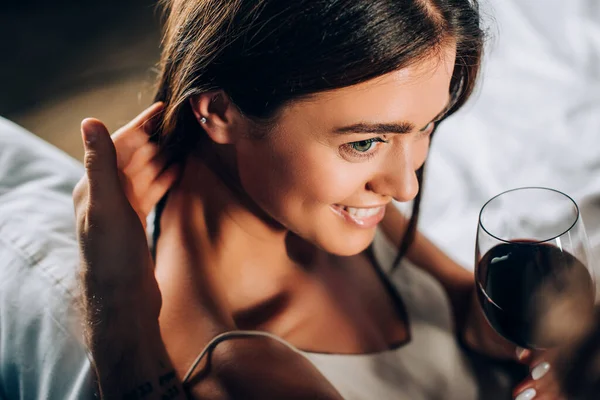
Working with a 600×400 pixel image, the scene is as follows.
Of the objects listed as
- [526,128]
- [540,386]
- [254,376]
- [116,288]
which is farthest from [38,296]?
[526,128]

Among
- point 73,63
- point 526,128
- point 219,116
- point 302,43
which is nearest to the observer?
point 302,43

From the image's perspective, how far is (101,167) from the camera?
2.13 ft

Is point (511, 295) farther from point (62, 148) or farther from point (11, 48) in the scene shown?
point (11, 48)

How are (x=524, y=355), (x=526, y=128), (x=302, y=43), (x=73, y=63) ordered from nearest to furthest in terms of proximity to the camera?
(x=302, y=43) → (x=524, y=355) → (x=73, y=63) → (x=526, y=128)

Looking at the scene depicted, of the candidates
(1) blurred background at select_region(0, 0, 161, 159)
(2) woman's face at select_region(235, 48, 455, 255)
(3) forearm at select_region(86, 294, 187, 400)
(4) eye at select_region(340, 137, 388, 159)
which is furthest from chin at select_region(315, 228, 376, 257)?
(1) blurred background at select_region(0, 0, 161, 159)

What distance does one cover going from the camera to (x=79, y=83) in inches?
38.9

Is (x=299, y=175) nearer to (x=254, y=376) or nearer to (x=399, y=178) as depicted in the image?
(x=399, y=178)

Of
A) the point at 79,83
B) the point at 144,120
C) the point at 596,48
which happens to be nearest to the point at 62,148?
the point at 79,83

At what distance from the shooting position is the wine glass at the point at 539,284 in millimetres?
619

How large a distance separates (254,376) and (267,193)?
0.20m

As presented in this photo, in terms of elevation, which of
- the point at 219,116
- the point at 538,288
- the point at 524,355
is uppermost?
the point at 219,116

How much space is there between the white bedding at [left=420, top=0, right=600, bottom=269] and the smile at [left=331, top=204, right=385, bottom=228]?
36 centimetres

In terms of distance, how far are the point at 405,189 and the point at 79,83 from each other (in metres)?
0.57

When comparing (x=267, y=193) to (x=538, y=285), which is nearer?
(x=538, y=285)
